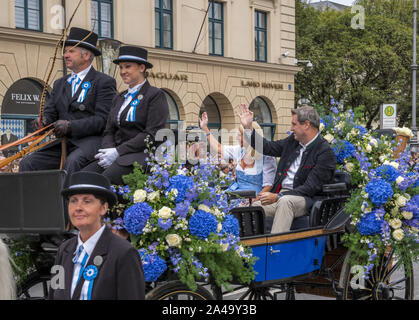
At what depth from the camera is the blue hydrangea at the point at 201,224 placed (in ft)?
13.4

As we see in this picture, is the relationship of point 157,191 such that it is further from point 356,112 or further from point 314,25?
point 314,25

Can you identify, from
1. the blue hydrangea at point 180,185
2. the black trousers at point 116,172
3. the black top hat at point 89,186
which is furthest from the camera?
the black trousers at point 116,172

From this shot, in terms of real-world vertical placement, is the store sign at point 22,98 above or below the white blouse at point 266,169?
above

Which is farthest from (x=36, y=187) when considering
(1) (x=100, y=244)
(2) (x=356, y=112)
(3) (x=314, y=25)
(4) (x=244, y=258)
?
(3) (x=314, y=25)

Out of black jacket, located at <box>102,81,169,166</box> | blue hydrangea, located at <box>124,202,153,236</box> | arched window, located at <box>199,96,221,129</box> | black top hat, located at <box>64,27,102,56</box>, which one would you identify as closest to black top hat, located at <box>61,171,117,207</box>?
blue hydrangea, located at <box>124,202,153,236</box>

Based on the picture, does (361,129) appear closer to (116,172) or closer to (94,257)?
(116,172)

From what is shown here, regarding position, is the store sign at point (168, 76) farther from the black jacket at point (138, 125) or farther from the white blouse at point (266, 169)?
the black jacket at point (138, 125)

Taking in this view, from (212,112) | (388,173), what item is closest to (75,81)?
(388,173)

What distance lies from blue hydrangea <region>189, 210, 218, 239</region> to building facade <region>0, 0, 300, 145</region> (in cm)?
1370

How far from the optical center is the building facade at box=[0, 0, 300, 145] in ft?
62.2

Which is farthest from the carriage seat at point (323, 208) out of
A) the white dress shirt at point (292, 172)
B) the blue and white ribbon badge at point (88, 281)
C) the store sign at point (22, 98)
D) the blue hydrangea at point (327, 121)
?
the store sign at point (22, 98)

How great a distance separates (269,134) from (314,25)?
39.7ft

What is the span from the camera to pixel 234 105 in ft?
85.5

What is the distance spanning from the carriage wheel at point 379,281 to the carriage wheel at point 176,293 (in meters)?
1.90
